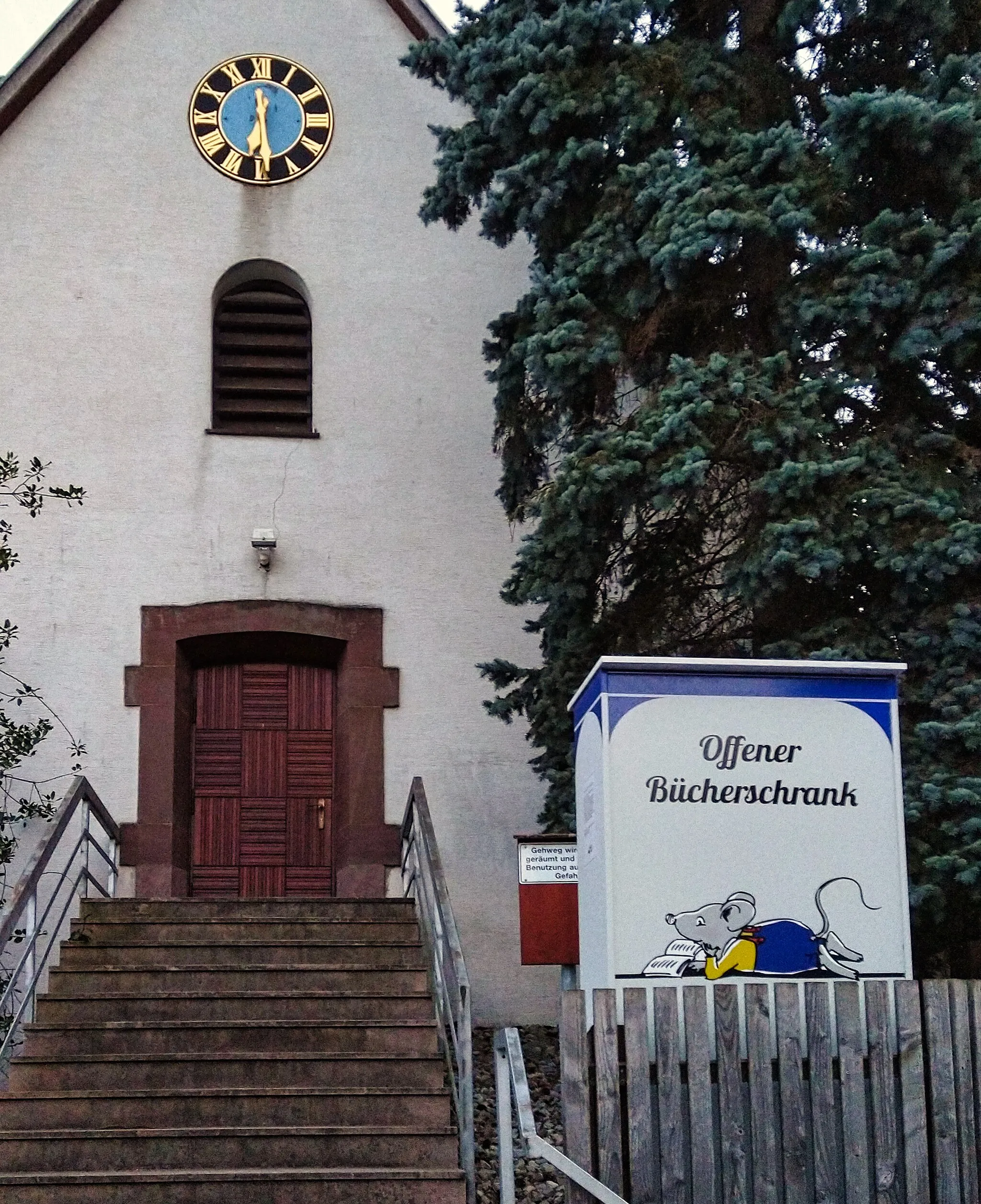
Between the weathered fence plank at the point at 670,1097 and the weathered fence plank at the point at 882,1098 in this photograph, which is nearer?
the weathered fence plank at the point at 670,1097

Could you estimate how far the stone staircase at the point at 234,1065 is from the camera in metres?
7.45

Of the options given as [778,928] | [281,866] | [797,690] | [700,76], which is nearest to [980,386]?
[700,76]

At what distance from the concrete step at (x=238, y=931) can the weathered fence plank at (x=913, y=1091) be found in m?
3.92

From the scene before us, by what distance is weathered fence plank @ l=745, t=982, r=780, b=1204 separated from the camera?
19.2ft

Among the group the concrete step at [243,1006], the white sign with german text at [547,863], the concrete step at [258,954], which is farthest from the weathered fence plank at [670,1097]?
the concrete step at [258,954]

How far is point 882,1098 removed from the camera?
598 cm

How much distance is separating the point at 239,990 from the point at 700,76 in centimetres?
525

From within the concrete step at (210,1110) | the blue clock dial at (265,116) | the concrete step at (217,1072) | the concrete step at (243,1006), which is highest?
the blue clock dial at (265,116)

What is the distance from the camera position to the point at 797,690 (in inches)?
261

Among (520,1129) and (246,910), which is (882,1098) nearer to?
(520,1129)

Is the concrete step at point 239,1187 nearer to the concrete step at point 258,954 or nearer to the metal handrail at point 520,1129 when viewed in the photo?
the metal handrail at point 520,1129

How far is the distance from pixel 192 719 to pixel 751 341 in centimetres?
457

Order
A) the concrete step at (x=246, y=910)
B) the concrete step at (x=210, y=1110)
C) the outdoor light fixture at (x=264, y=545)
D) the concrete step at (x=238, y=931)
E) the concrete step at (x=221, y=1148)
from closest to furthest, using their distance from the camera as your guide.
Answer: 1. the concrete step at (x=221, y=1148)
2. the concrete step at (x=210, y=1110)
3. the concrete step at (x=238, y=931)
4. the concrete step at (x=246, y=910)
5. the outdoor light fixture at (x=264, y=545)

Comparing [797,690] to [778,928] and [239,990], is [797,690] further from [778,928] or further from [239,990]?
[239,990]
